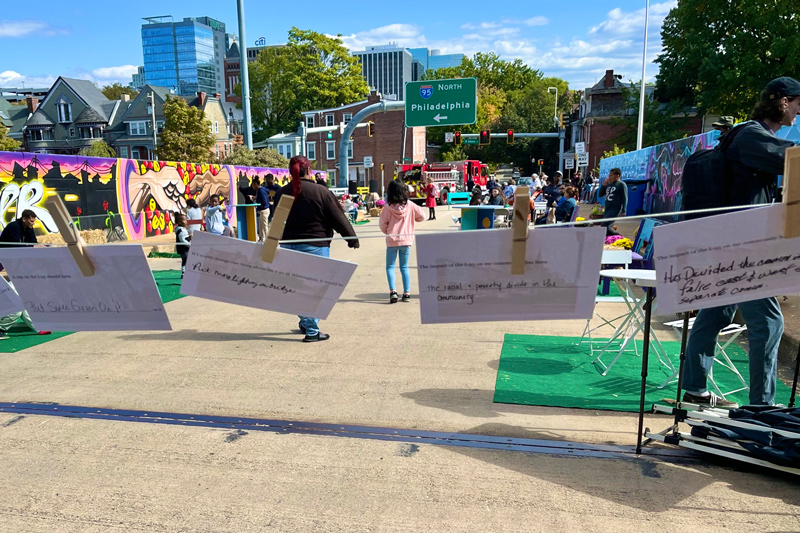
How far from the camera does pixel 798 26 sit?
1109 inches

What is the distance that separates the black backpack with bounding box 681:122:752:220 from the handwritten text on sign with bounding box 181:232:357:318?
7.08 feet

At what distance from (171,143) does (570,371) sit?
4269 cm

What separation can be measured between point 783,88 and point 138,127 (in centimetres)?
6874

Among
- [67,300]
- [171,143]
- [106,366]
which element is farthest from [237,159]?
[67,300]

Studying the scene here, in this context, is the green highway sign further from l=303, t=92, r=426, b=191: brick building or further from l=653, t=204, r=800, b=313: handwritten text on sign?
l=303, t=92, r=426, b=191: brick building

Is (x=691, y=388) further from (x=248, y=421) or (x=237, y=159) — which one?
(x=237, y=159)

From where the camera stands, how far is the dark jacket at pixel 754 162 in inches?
115

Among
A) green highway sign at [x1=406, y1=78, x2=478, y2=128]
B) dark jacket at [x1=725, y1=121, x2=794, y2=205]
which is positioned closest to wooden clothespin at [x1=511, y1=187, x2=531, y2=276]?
dark jacket at [x1=725, y1=121, x2=794, y2=205]

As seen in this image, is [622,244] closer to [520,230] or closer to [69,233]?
[520,230]

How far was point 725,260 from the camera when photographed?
2445mm

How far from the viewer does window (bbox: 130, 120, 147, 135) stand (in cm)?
6234

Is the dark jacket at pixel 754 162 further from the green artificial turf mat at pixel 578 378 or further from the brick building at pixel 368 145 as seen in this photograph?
the brick building at pixel 368 145

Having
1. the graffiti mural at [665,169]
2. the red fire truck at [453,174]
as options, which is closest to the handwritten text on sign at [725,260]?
the graffiti mural at [665,169]

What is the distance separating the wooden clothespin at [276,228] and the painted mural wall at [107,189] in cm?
941
